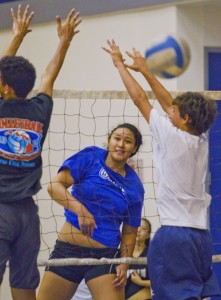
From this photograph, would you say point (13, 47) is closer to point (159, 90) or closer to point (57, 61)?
point (57, 61)

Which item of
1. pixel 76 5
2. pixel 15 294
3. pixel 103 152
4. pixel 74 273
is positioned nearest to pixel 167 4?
pixel 76 5

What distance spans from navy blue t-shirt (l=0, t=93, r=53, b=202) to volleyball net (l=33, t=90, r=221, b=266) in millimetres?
3060

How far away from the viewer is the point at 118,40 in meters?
10.6

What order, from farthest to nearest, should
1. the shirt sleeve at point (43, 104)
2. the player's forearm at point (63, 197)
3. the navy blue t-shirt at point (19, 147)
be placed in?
the player's forearm at point (63, 197) < the shirt sleeve at point (43, 104) < the navy blue t-shirt at point (19, 147)

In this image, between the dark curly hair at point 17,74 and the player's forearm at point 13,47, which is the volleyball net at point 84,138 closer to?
the player's forearm at point 13,47

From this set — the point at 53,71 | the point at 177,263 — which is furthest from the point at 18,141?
the point at 177,263

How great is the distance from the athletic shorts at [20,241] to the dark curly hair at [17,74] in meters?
0.73

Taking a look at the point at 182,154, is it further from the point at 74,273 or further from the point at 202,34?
the point at 202,34

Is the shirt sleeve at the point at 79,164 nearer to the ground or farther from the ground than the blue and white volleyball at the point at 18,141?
nearer to the ground

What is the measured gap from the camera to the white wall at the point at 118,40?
10.1 meters

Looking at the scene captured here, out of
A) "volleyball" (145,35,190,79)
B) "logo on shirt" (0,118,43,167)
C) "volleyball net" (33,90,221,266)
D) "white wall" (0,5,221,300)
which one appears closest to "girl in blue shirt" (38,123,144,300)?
"volleyball" (145,35,190,79)

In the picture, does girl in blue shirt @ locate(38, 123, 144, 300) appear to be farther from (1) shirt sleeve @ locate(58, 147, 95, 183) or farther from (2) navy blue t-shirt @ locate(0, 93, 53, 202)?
(2) navy blue t-shirt @ locate(0, 93, 53, 202)

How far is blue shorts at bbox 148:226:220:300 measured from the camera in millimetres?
6359

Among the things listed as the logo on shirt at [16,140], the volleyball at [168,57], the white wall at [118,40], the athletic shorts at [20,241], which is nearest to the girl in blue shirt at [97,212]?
the athletic shorts at [20,241]
